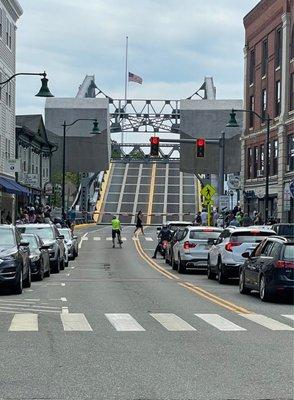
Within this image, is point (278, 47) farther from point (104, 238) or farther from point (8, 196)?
point (8, 196)

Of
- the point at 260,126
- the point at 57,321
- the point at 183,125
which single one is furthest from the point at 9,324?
the point at 183,125

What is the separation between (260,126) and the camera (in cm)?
6119

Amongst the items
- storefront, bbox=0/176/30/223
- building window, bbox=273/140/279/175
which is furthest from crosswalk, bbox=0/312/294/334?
building window, bbox=273/140/279/175

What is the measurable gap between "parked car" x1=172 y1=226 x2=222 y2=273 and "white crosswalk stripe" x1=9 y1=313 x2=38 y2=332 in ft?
50.0

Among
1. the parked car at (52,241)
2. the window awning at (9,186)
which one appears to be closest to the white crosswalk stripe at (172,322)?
the parked car at (52,241)

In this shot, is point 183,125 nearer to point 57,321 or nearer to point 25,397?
point 57,321

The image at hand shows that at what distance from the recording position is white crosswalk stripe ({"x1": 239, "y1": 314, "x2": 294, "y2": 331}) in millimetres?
15016

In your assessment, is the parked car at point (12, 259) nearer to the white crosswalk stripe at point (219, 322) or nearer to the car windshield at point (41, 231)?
the white crosswalk stripe at point (219, 322)

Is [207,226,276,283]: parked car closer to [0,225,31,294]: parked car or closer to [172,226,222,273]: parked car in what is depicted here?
[172,226,222,273]: parked car

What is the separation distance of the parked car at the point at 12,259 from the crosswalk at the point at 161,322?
13.9 feet

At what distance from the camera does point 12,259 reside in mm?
21438

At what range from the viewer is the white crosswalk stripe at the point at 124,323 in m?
14.7

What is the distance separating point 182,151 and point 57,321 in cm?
7177

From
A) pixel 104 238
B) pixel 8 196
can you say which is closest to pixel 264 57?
pixel 104 238
